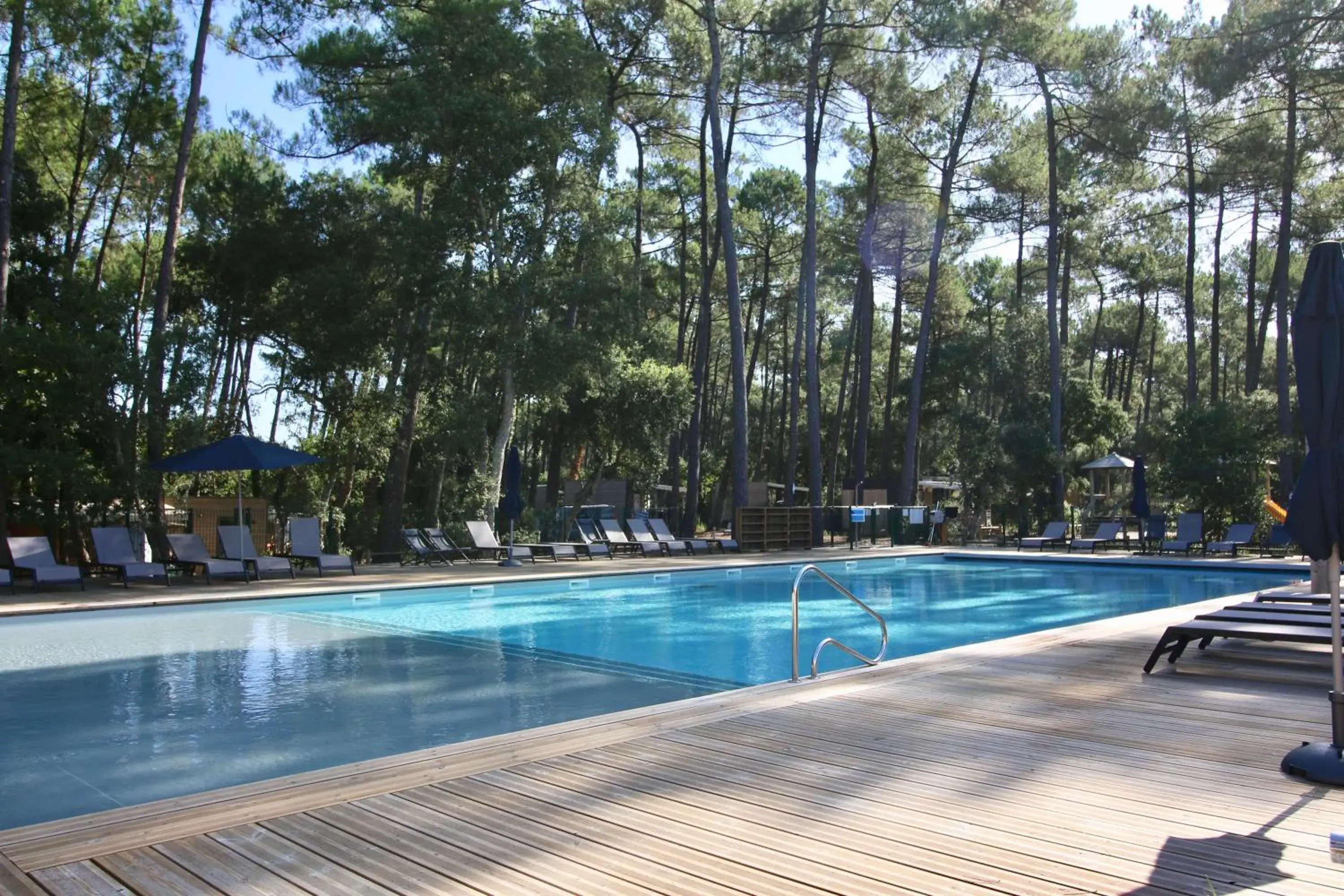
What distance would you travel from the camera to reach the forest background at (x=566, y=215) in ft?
42.9

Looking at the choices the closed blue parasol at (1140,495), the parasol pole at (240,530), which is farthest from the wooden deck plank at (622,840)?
the closed blue parasol at (1140,495)

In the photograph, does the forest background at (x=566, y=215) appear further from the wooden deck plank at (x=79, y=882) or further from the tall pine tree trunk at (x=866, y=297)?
the wooden deck plank at (x=79, y=882)

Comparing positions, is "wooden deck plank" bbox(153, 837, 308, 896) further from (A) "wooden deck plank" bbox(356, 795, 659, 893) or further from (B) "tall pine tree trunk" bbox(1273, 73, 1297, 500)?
(B) "tall pine tree trunk" bbox(1273, 73, 1297, 500)

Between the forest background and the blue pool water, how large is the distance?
3.88m

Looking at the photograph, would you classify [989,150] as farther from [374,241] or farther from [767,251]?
[374,241]

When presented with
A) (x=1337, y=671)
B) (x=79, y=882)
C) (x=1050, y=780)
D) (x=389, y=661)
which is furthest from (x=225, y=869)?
(x=389, y=661)

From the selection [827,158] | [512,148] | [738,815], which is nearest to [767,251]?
[827,158]

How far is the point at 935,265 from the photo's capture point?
22.7 metres

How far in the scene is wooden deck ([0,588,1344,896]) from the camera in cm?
244

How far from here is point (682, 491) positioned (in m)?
32.2

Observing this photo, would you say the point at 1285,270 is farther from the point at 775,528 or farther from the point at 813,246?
the point at 775,528

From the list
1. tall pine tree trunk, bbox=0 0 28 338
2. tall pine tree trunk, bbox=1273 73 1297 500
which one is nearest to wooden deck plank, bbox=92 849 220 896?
tall pine tree trunk, bbox=0 0 28 338

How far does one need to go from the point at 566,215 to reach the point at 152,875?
15107 millimetres

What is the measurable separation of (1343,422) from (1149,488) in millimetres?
19605
